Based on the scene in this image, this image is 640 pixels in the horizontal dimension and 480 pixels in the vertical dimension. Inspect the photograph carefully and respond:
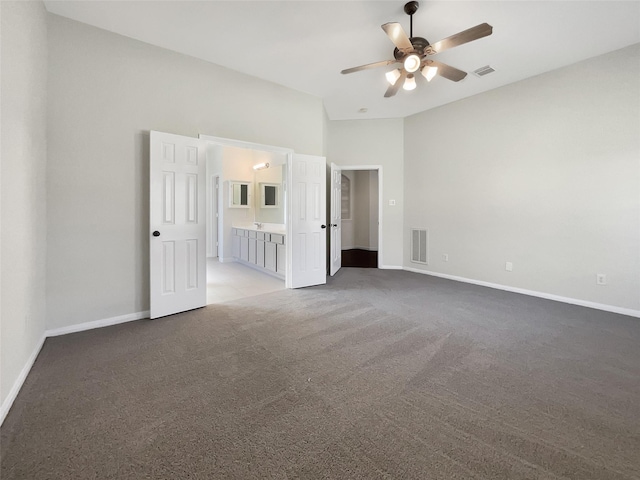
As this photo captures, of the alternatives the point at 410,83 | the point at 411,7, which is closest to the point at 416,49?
the point at 411,7

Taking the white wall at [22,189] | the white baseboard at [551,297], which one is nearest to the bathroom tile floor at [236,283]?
the white wall at [22,189]

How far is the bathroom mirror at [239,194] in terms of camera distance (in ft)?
22.7

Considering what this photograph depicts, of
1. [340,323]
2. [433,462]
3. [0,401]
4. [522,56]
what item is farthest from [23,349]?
[522,56]

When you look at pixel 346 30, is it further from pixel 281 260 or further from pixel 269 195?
pixel 269 195

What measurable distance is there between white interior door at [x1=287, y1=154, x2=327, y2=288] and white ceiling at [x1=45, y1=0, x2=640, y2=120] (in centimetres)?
127

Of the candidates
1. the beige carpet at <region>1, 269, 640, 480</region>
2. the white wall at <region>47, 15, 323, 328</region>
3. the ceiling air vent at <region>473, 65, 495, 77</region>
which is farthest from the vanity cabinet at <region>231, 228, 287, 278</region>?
the ceiling air vent at <region>473, 65, 495, 77</region>

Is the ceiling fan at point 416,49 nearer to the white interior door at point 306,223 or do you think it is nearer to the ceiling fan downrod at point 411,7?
the ceiling fan downrod at point 411,7

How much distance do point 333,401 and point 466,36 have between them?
2.90m

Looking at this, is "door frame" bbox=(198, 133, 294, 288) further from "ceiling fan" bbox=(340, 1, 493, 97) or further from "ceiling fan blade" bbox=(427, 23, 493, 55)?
"ceiling fan blade" bbox=(427, 23, 493, 55)

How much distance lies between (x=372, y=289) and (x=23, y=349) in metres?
3.67

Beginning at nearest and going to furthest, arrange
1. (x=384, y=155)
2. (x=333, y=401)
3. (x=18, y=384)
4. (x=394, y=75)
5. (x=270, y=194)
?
(x=333, y=401) → (x=18, y=384) → (x=394, y=75) → (x=384, y=155) → (x=270, y=194)

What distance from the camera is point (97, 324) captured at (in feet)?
9.50

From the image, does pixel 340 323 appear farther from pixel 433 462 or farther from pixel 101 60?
pixel 101 60

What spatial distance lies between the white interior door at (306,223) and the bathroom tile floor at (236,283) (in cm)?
44
